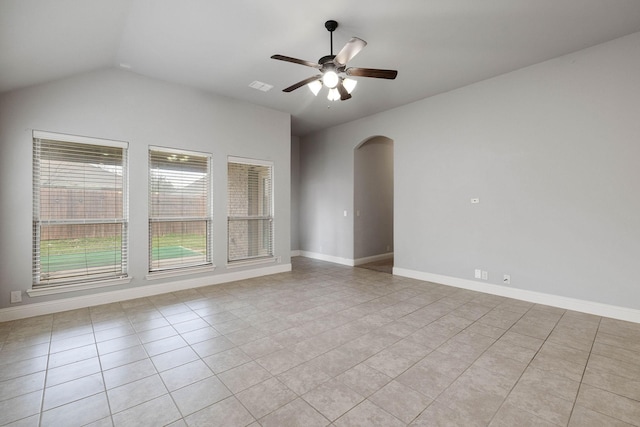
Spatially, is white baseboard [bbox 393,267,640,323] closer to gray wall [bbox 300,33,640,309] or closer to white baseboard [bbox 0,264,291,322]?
gray wall [bbox 300,33,640,309]

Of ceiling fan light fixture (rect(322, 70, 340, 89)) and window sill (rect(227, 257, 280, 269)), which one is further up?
ceiling fan light fixture (rect(322, 70, 340, 89))

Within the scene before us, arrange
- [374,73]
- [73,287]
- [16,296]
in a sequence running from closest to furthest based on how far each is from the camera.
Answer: [374,73], [16,296], [73,287]

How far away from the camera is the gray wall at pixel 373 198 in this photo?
6.53 metres

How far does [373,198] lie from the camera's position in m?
6.91

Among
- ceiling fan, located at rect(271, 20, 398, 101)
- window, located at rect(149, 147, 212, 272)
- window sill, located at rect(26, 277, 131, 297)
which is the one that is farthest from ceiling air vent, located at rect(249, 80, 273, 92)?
window sill, located at rect(26, 277, 131, 297)

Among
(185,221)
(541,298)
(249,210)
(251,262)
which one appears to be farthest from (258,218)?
(541,298)

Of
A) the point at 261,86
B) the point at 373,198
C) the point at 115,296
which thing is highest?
the point at 261,86

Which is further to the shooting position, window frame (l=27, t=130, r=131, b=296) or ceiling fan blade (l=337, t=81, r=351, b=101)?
window frame (l=27, t=130, r=131, b=296)

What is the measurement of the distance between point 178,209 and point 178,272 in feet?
3.31

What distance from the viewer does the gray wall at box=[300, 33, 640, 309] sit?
3.30 meters

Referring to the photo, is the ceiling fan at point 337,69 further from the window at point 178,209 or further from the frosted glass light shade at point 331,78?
the window at point 178,209

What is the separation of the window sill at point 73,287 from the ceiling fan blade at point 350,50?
13.2 feet

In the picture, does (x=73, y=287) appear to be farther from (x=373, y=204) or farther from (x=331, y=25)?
(x=373, y=204)

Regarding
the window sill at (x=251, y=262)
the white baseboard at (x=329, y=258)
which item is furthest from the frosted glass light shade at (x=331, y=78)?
the white baseboard at (x=329, y=258)
